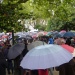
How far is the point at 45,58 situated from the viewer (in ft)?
19.9

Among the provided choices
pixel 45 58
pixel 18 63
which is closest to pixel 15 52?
pixel 18 63

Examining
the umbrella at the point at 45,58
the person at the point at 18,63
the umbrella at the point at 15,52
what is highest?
the umbrella at the point at 45,58

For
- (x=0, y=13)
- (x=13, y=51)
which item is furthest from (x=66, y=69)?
(x=0, y=13)

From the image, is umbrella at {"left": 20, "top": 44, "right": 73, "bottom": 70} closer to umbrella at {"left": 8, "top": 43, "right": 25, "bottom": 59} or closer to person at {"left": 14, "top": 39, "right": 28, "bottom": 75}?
umbrella at {"left": 8, "top": 43, "right": 25, "bottom": 59}

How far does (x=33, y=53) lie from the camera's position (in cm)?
619

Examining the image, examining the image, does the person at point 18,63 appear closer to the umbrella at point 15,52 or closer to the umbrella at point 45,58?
the umbrella at point 15,52

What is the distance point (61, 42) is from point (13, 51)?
2247mm

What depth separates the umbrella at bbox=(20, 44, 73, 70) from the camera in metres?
5.94

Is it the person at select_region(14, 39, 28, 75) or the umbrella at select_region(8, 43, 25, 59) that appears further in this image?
the person at select_region(14, 39, 28, 75)

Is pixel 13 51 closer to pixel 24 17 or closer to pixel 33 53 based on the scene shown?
pixel 33 53

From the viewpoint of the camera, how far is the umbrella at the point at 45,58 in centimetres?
594

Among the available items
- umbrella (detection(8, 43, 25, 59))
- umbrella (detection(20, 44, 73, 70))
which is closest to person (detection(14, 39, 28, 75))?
umbrella (detection(8, 43, 25, 59))

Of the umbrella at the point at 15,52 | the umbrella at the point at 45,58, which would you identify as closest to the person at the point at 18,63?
the umbrella at the point at 15,52

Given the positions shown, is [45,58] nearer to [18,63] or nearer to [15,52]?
[15,52]
